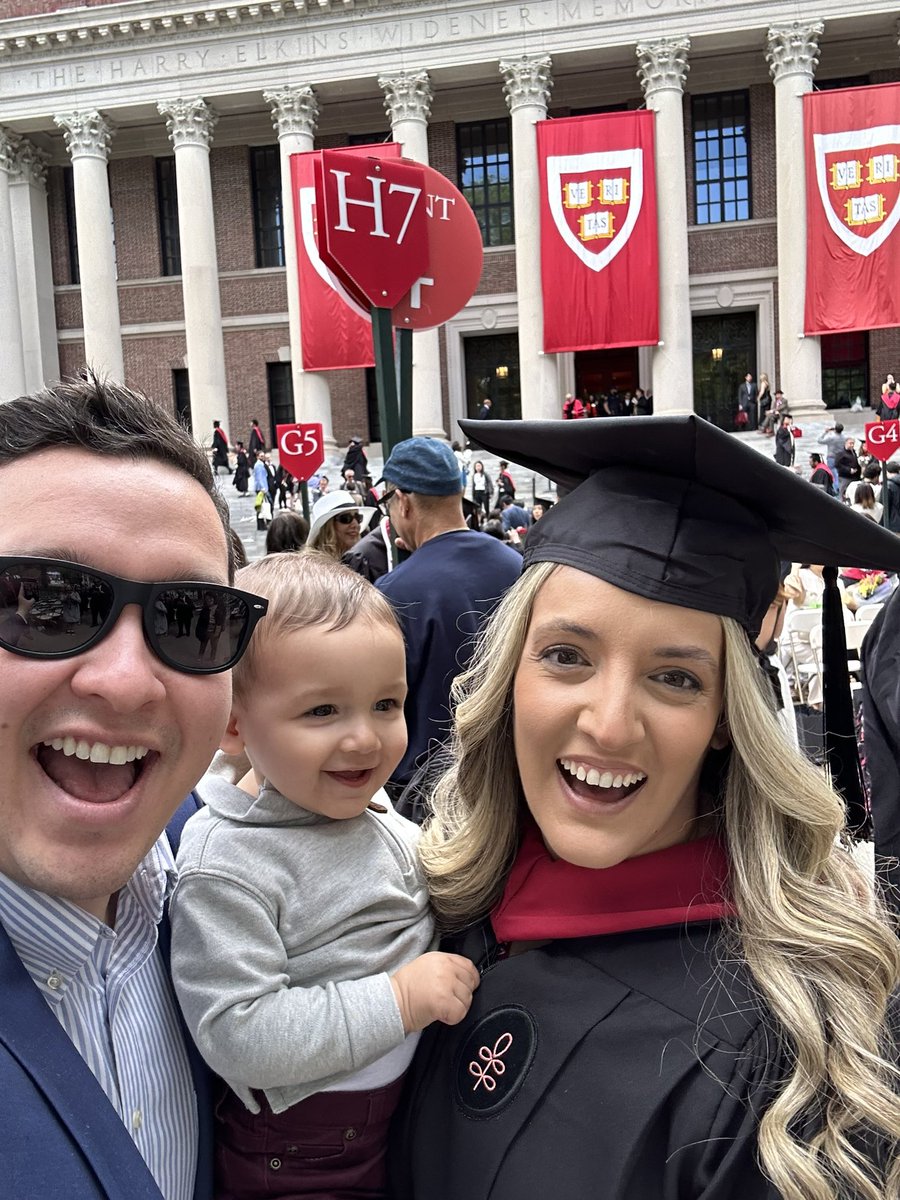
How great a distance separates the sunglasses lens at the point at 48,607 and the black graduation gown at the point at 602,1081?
34.3 inches

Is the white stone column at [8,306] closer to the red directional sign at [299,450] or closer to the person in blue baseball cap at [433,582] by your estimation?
the red directional sign at [299,450]

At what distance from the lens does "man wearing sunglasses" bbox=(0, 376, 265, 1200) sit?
120cm

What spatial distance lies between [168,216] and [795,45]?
60.1 feet

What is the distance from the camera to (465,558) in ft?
12.9

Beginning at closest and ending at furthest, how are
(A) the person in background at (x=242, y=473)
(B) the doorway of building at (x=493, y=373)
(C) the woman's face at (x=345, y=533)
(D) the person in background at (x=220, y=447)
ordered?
1. (C) the woman's face at (x=345, y=533)
2. (A) the person in background at (x=242, y=473)
3. (D) the person in background at (x=220, y=447)
4. (B) the doorway of building at (x=493, y=373)

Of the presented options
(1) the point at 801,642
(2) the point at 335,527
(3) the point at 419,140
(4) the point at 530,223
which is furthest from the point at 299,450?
(3) the point at 419,140

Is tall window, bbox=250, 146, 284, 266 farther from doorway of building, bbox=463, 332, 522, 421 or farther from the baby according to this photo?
the baby

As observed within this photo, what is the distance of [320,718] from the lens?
176 cm

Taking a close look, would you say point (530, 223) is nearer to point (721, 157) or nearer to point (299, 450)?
point (721, 157)

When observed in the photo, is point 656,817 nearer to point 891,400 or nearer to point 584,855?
point 584,855

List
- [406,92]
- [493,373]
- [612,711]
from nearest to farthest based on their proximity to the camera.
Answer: [612,711], [406,92], [493,373]

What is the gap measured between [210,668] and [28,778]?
0.27 metres

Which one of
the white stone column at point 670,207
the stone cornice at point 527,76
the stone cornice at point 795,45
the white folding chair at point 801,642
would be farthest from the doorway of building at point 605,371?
the white folding chair at point 801,642

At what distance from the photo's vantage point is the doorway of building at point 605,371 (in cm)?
3008
